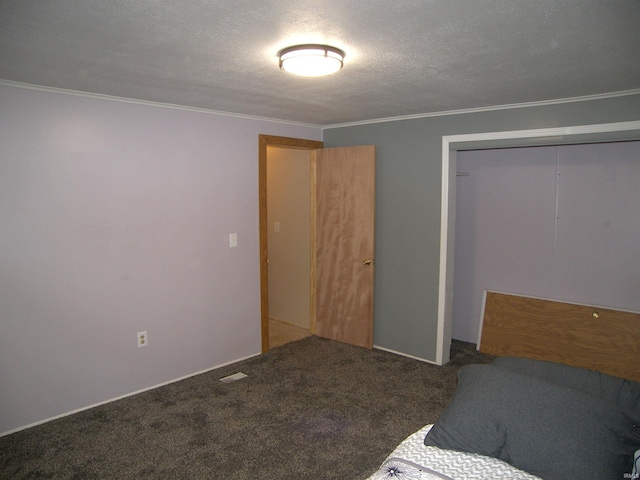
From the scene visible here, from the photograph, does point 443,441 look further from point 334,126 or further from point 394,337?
point 334,126

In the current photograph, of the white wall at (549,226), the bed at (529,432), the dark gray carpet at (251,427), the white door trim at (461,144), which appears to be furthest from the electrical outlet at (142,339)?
the white wall at (549,226)

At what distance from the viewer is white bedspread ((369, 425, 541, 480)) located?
5.62ft

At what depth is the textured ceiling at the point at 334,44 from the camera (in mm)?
1650

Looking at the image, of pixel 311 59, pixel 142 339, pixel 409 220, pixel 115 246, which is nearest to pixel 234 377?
pixel 142 339

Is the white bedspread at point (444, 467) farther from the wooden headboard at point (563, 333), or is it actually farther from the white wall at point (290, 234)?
the white wall at point (290, 234)

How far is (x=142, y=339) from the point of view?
11.5 ft

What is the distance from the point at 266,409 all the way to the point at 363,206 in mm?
2112

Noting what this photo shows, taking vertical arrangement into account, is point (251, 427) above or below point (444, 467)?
below

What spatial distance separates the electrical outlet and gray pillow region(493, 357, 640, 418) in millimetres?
2640

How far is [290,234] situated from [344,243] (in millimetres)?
888

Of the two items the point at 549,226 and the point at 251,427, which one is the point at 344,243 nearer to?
the point at 549,226

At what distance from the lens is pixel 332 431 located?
297 centimetres

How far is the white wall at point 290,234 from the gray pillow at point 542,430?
126 inches

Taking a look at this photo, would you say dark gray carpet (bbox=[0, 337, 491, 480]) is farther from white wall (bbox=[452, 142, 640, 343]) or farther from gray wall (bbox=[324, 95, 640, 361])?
white wall (bbox=[452, 142, 640, 343])
